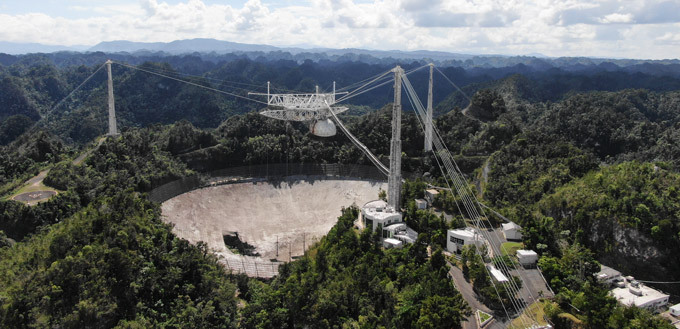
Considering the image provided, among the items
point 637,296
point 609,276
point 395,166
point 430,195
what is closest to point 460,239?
point 395,166

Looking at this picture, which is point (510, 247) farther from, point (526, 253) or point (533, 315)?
point (533, 315)

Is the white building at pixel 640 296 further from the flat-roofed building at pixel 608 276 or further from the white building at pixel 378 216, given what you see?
the white building at pixel 378 216

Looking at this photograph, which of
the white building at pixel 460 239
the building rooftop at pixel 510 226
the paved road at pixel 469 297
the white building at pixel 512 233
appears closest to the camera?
the paved road at pixel 469 297

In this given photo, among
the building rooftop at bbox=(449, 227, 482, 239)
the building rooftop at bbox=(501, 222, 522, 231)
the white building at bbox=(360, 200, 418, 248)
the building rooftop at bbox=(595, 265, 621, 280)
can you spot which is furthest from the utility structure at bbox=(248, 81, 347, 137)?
the building rooftop at bbox=(595, 265, 621, 280)

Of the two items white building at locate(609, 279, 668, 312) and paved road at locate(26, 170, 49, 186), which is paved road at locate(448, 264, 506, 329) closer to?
white building at locate(609, 279, 668, 312)

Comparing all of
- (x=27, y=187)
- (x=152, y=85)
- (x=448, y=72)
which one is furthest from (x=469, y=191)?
(x=448, y=72)

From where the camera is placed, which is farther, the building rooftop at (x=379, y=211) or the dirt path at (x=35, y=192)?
the dirt path at (x=35, y=192)

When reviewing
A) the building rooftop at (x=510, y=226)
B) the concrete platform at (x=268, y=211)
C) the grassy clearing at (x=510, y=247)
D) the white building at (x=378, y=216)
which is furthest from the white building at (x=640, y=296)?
the concrete platform at (x=268, y=211)
